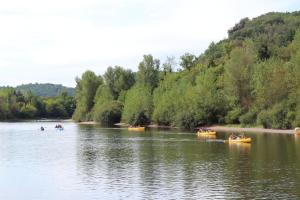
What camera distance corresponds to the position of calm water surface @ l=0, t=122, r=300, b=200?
37.9 meters

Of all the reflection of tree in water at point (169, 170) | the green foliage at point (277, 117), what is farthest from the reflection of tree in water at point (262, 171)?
the green foliage at point (277, 117)

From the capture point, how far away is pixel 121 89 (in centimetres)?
18412

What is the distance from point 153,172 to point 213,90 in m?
83.8

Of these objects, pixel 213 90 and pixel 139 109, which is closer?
pixel 213 90

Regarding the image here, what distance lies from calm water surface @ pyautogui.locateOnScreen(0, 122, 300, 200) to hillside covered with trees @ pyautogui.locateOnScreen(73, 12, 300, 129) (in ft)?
117

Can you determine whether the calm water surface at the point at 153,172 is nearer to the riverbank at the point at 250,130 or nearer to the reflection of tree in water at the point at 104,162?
the reflection of tree in water at the point at 104,162

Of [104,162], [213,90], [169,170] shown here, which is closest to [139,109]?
[213,90]

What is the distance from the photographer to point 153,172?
47750 millimetres

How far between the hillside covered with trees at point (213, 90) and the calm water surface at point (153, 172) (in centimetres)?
3580

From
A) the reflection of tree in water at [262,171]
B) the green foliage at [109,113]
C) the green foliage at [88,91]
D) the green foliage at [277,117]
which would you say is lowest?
the reflection of tree in water at [262,171]

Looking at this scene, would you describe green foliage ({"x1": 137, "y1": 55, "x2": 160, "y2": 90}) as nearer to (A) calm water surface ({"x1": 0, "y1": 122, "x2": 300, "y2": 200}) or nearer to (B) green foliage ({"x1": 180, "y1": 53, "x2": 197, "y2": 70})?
(B) green foliage ({"x1": 180, "y1": 53, "x2": 197, "y2": 70})

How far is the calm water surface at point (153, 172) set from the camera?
37.9 m

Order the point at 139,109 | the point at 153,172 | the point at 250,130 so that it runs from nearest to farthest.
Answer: the point at 153,172 < the point at 250,130 < the point at 139,109

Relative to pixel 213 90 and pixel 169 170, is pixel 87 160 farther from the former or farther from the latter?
pixel 213 90
